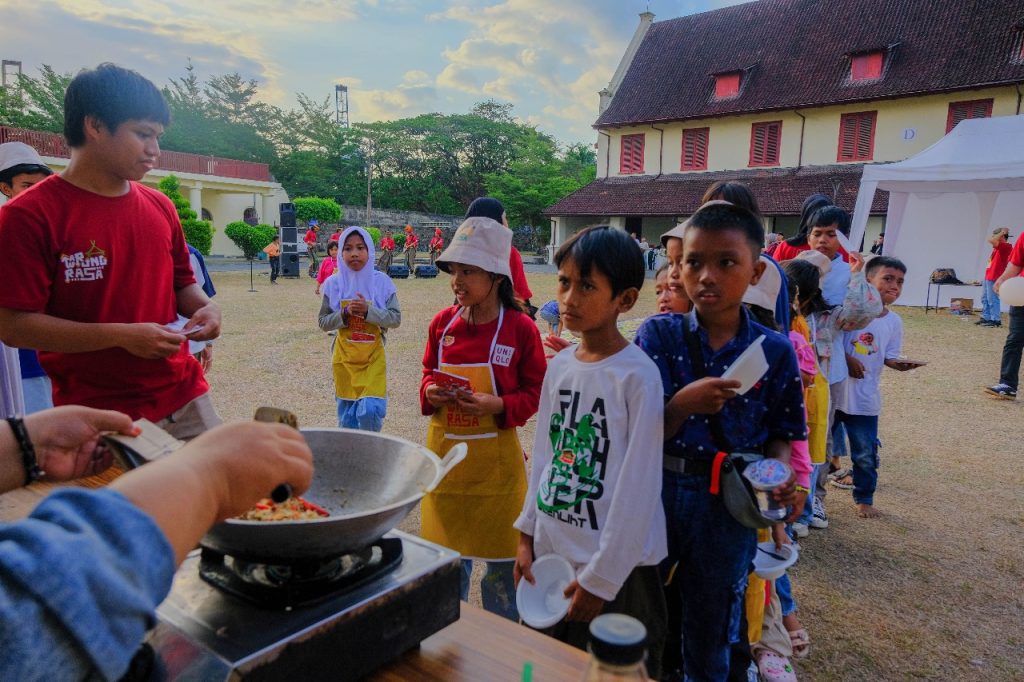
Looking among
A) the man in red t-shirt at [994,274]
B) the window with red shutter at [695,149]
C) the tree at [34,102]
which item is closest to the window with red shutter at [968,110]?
the window with red shutter at [695,149]

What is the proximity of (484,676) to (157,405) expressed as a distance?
1.58 meters

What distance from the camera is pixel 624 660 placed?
681mm

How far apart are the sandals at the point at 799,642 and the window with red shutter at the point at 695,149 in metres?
23.1

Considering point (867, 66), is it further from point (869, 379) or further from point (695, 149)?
point (869, 379)

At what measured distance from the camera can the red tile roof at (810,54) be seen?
1855 cm

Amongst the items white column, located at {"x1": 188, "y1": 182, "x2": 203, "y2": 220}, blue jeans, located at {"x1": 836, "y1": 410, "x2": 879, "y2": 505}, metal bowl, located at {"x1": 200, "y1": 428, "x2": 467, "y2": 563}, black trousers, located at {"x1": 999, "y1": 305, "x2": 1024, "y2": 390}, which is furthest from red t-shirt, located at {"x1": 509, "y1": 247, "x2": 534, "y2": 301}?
white column, located at {"x1": 188, "y1": 182, "x2": 203, "y2": 220}

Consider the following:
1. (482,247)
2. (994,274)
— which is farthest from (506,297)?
(994,274)

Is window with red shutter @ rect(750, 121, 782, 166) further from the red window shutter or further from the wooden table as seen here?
the wooden table

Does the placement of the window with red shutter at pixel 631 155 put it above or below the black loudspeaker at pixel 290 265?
above

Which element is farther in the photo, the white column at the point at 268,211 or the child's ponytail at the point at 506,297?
the white column at the point at 268,211

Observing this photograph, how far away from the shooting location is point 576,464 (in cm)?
178

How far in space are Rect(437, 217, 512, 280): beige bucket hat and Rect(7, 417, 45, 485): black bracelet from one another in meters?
1.50

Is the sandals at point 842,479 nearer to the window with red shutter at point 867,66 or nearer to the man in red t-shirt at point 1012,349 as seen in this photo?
the man in red t-shirt at point 1012,349

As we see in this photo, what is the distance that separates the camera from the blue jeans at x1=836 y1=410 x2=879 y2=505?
387cm
